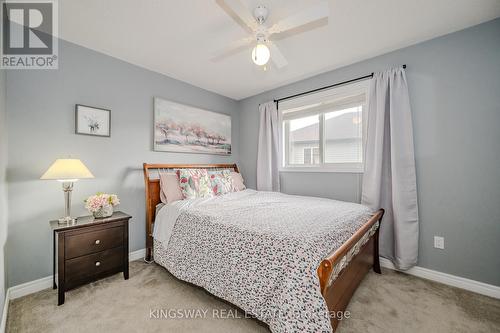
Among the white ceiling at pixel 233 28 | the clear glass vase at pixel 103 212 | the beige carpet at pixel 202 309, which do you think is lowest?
the beige carpet at pixel 202 309

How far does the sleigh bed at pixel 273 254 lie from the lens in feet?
3.91

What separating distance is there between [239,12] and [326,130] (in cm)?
211

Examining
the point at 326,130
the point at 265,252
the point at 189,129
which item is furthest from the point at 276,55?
the point at 189,129

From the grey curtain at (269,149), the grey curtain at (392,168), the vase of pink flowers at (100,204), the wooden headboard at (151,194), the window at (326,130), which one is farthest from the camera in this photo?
the grey curtain at (269,149)

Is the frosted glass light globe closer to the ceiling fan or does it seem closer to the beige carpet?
the ceiling fan

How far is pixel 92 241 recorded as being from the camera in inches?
79.3

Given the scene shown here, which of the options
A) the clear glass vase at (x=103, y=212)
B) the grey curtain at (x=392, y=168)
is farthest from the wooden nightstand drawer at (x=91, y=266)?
the grey curtain at (x=392, y=168)

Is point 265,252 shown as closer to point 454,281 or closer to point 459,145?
point 454,281

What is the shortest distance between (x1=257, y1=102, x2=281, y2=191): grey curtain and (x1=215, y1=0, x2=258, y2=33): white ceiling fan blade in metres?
1.93

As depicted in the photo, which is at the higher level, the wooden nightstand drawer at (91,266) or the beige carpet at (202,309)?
the wooden nightstand drawer at (91,266)

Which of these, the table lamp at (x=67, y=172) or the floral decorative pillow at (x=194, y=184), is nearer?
the table lamp at (x=67, y=172)

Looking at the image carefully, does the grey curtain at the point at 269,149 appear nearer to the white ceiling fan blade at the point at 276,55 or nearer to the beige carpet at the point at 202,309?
the white ceiling fan blade at the point at 276,55

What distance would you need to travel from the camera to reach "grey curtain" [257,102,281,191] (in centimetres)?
358
